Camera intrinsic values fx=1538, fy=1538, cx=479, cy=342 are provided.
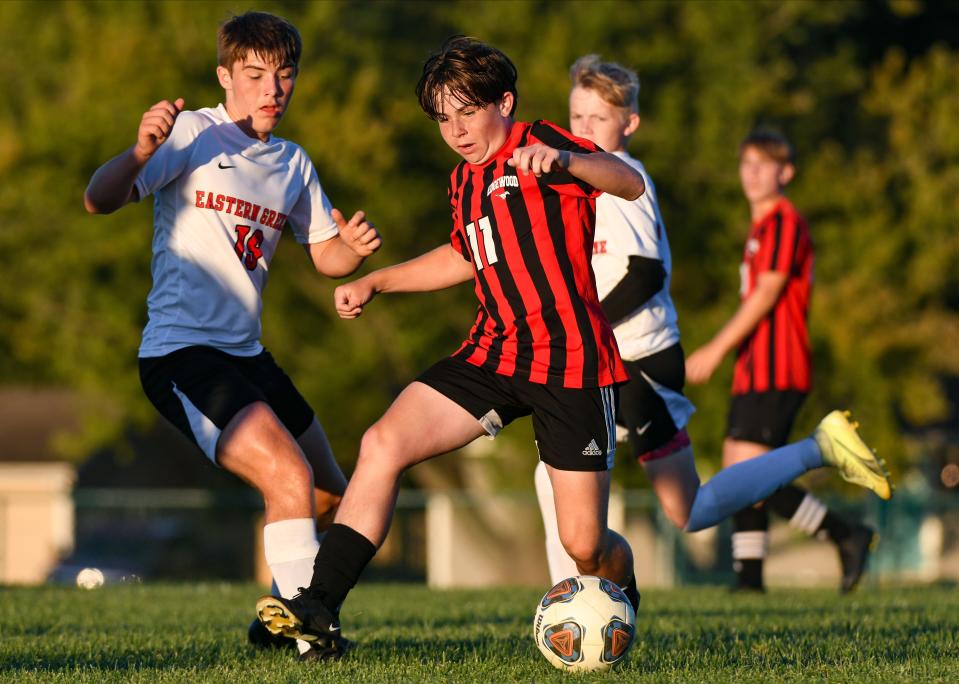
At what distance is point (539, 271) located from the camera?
18.2 ft

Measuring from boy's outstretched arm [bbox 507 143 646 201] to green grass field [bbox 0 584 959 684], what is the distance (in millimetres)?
1663

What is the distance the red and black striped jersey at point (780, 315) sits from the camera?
9.20 m

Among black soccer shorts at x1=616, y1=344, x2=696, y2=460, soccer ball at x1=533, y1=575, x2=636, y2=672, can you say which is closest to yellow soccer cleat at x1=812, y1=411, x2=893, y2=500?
black soccer shorts at x1=616, y1=344, x2=696, y2=460

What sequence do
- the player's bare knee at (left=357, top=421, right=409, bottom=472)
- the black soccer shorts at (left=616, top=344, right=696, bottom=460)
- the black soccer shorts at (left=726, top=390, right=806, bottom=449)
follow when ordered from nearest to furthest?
the player's bare knee at (left=357, top=421, right=409, bottom=472) < the black soccer shorts at (left=616, top=344, right=696, bottom=460) < the black soccer shorts at (left=726, top=390, right=806, bottom=449)

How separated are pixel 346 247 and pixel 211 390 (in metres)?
0.95

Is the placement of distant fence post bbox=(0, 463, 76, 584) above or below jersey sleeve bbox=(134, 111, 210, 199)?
below

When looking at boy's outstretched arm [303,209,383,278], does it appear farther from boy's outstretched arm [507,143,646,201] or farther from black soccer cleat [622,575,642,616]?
black soccer cleat [622,575,642,616]

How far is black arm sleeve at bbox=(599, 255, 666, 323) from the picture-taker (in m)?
6.97

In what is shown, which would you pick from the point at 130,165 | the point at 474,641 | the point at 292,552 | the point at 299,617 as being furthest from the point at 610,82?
the point at 299,617

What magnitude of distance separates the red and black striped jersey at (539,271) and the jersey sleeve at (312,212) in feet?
3.17

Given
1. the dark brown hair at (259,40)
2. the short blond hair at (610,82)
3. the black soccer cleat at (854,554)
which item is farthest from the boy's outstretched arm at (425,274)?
the black soccer cleat at (854,554)

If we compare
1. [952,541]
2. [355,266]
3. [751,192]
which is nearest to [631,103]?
[355,266]

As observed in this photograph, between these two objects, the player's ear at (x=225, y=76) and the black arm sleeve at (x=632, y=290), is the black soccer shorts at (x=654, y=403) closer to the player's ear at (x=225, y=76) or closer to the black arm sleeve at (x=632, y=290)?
the black arm sleeve at (x=632, y=290)

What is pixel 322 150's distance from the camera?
78.3 ft
